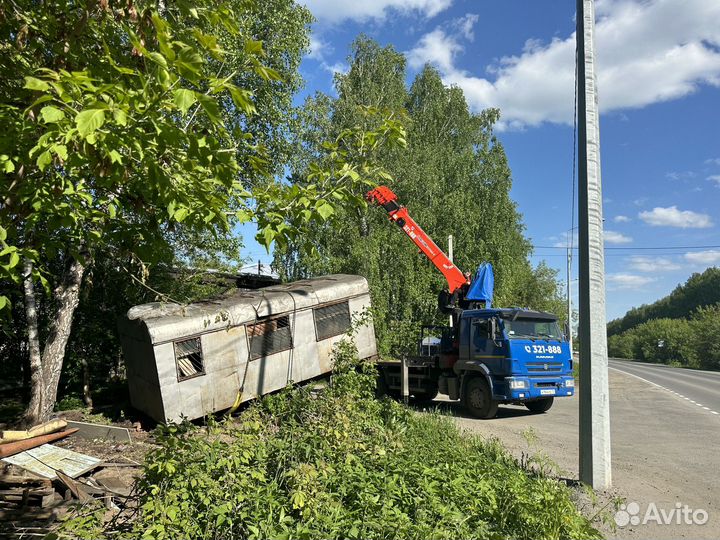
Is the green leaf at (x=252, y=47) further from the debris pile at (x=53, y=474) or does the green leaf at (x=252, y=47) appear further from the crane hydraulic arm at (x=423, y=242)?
the crane hydraulic arm at (x=423, y=242)

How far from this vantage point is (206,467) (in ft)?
11.8

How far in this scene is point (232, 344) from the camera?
35.2 ft

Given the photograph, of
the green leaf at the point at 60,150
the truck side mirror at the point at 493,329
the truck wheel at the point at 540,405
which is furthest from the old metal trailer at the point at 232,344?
the green leaf at the point at 60,150

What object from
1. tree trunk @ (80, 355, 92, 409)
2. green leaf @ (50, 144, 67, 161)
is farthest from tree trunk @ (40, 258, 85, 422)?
green leaf @ (50, 144, 67, 161)

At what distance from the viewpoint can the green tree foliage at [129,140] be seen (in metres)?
2.32

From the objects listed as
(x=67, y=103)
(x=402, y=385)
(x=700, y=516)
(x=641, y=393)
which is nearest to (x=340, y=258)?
(x=402, y=385)

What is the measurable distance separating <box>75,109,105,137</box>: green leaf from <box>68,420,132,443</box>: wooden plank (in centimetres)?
879

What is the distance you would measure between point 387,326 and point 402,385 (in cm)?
895

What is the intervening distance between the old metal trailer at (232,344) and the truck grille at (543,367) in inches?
156

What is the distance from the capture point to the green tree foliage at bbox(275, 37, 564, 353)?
70.4 ft

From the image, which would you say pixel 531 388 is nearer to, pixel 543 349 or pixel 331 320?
pixel 543 349

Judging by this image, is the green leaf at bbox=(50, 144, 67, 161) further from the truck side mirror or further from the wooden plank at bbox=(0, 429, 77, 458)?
A: the truck side mirror

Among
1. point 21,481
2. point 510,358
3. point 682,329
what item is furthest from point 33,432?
point 682,329

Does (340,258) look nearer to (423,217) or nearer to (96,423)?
(423,217)
